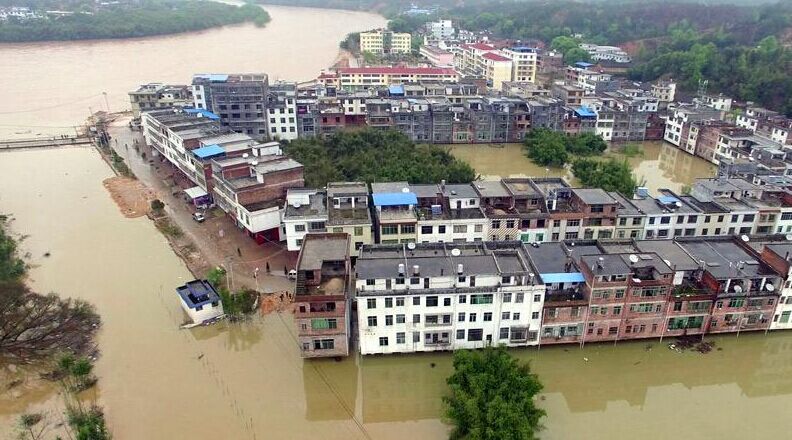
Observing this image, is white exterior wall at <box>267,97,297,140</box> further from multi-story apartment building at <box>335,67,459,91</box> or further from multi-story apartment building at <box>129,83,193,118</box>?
multi-story apartment building at <box>335,67,459,91</box>

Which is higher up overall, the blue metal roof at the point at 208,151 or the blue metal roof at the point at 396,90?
the blue metal roof at the point at 396,90

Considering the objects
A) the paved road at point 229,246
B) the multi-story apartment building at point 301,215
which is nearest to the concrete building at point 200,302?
the paved road at point 229,246

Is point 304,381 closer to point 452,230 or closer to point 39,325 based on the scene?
point 452,230

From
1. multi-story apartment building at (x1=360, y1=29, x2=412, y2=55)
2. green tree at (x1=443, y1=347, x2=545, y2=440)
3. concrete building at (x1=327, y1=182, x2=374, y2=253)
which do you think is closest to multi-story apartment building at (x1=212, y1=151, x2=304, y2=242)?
concrete building at (x1=327, y1=182, x2=374, y2=253)

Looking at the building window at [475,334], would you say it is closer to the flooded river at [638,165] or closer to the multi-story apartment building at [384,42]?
the flooded river at [638,165]

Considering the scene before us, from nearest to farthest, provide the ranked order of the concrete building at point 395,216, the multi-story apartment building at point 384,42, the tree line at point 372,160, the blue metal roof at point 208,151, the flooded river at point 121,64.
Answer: the concrete building at point 395,216
the blue metal roof at point 208,151
the tree line at point 372,160
the flooded river at point 121,64
the multi-story apartment building at point 384,42

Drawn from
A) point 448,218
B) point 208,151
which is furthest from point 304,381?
point 208,151

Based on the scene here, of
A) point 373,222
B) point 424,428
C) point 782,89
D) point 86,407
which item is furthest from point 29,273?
point 782,89
